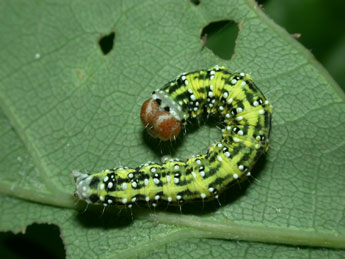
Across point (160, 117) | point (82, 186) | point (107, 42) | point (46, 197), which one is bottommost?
point (46, 197)

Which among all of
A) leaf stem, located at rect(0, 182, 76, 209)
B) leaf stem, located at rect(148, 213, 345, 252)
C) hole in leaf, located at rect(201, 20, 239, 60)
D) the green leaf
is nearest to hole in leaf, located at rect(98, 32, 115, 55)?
the green leaf

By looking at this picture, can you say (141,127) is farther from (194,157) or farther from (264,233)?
(264,233)

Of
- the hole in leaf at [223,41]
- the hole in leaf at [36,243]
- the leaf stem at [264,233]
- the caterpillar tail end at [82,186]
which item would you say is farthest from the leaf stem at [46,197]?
the hole in leaf at [223,41]

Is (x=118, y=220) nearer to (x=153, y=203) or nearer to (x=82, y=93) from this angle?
(x=153, y=203)

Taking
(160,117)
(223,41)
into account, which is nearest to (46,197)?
(160,117)

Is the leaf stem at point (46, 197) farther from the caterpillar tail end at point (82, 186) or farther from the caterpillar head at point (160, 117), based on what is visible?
the caterpillar head at point (160, 117)

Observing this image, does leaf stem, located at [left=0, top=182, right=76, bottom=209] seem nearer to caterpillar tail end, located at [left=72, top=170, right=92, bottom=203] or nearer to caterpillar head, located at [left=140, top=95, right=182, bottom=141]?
caterpillar tail end, located at [left=72, top=170, right=92, bottom=203]
